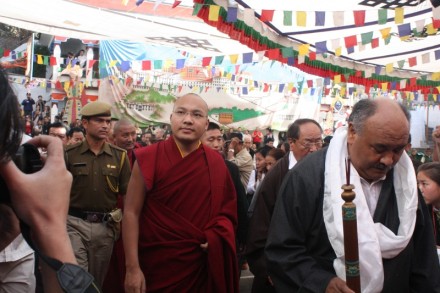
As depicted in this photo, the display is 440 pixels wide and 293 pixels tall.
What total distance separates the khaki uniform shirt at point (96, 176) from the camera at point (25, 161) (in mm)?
2899

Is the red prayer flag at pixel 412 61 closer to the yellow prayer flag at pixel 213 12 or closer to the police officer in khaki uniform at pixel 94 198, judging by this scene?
the yellow prayer flag at pixel 213 12

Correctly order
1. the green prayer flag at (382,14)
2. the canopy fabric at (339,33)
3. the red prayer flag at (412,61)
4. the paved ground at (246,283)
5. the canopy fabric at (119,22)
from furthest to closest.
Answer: the red prayer flag at (412,61)
the canopy fabric at (119,22)
the canopy fabric at (339,33)
the green prayer flag at (382,14)
the paved ground at (246,283)

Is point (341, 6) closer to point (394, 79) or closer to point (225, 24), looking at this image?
point (225, 24)

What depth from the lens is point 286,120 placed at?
2052 cm

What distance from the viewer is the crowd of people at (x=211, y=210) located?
0.99 metres

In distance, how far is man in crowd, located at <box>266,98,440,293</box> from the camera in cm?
190

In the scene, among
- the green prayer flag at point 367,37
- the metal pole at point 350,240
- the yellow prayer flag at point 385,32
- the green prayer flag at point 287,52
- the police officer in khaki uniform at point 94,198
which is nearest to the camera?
the metal pole at point 350,240

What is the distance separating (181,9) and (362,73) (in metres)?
4.34

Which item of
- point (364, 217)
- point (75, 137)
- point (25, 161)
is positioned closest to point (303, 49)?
point (75, 137)

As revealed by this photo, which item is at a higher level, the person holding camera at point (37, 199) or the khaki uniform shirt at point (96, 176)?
the person holding camera at point (37, 199)

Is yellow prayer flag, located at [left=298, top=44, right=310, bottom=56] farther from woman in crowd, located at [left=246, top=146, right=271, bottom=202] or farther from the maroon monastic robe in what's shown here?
the maroon monastic robe

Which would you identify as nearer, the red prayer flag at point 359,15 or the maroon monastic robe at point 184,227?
the maroon monastic robe at point 184,227

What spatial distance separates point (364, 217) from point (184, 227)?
4.06 feet

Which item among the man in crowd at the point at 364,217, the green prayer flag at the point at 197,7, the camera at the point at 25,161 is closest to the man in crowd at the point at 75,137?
the green prayer flag at the point at 197,7
